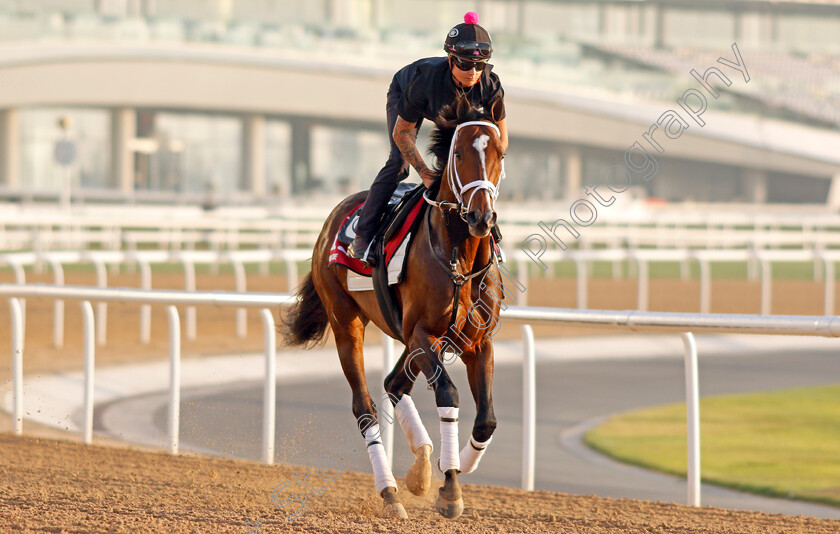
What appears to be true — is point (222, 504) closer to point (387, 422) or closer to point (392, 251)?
point (392, 251)

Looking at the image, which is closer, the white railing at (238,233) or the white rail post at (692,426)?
the white rail post at (692,426)

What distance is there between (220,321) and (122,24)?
2997 centimetres

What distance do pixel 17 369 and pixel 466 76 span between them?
3732 mm

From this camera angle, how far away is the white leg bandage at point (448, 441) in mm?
3967

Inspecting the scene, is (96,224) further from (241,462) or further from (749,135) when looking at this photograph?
(749,135)

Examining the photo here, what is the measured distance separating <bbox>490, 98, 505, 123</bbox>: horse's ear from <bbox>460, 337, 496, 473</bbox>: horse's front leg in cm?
75

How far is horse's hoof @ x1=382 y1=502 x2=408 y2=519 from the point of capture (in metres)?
4.17

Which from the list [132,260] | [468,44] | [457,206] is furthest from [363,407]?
[132,260]

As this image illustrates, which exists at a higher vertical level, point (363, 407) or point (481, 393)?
point (481, 393)

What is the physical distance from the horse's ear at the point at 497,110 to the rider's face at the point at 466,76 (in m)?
0.10

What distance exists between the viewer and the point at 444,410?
13.0 feet

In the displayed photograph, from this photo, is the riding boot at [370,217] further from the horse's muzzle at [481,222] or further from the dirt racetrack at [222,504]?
the dirt racetrack at [222,504]

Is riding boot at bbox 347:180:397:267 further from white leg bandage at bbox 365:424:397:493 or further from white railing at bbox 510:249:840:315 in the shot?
white railing at bbox 510:249:840:315

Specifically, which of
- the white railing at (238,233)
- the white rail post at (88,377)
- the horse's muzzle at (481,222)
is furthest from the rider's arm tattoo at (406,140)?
the white railing at (238,233)
